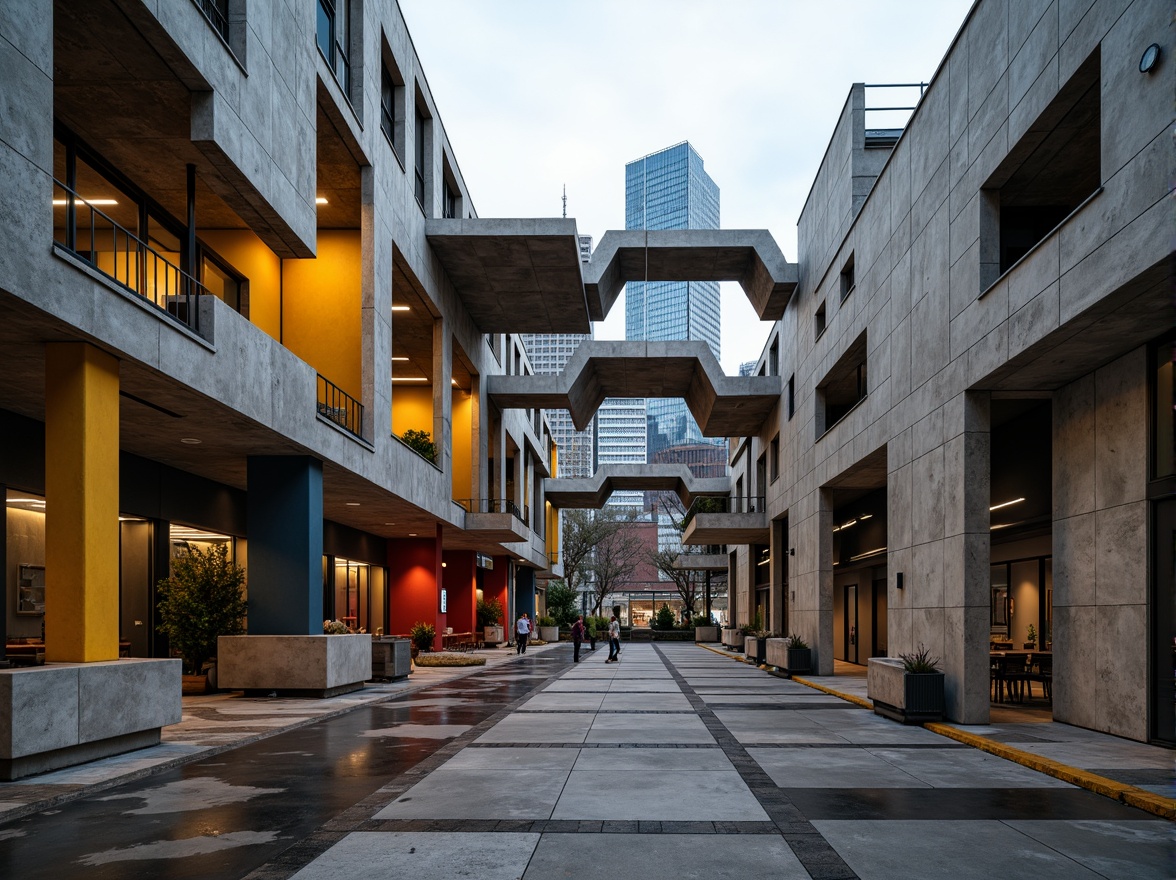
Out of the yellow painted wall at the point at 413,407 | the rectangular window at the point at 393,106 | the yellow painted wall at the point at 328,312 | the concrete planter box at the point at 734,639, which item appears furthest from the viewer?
the concrete planter box at the point at 734,639

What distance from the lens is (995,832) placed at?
25.3 ft

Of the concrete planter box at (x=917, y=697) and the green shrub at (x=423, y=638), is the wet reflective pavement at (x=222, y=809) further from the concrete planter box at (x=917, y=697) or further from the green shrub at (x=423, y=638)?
the green shrub at (x=423, y=638)

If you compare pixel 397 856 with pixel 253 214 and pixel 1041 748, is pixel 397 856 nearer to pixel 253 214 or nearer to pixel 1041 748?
pixel 1041 748

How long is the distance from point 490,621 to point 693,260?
2203 cm

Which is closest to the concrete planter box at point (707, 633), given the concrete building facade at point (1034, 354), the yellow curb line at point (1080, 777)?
the concrete building facade at point (1034, 354)

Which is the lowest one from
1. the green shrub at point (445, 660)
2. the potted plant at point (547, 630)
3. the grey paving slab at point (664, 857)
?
the potted plant at point (547, 630)

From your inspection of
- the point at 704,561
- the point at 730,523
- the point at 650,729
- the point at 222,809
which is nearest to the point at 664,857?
the point at 222,809

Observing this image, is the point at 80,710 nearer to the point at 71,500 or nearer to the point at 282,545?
the point at 71,500

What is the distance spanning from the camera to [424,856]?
6906 mm

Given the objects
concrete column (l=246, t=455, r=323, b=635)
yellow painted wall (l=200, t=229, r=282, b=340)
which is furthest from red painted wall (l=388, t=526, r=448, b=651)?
concrete column (l=246, t=455, r=323, b=635)

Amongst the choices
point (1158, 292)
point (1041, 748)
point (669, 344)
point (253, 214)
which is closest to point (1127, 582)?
point (1041, 748)

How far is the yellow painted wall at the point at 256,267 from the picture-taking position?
822 inches

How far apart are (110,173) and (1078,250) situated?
14.6 m

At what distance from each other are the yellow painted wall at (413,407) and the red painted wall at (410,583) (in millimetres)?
4401
